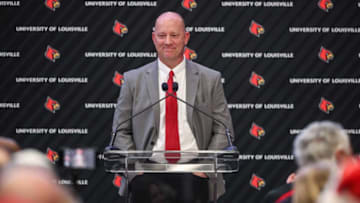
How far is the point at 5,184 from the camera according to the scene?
0.89 m

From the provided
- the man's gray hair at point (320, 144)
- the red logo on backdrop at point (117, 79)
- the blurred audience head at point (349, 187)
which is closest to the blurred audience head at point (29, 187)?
the blurred audience head at point (349, 187)

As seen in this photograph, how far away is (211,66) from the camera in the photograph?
20.0ft

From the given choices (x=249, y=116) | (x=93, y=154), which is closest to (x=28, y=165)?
(x=93, y=154)

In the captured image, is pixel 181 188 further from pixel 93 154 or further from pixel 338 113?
pixel 338 113

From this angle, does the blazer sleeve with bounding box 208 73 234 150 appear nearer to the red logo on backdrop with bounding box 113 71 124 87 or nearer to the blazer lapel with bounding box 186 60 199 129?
the blazer lapel with bounding box 186 60 199 129

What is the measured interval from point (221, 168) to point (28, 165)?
2580 mm

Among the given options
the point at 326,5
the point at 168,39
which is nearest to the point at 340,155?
the point at 168,39

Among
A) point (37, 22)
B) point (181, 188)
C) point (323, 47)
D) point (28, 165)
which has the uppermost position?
point (37, 22)

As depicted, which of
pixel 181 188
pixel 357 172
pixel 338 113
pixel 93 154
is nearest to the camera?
pixel 357 172

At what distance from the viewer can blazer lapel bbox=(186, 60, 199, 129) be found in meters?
4.16

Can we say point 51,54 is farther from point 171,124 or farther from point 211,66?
point 171,124

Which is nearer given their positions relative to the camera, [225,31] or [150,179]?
[150,179]

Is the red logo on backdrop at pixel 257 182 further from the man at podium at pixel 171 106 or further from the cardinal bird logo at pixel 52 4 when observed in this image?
the cardinal bird logo at pixel 52 4

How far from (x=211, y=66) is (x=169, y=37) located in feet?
6.34
